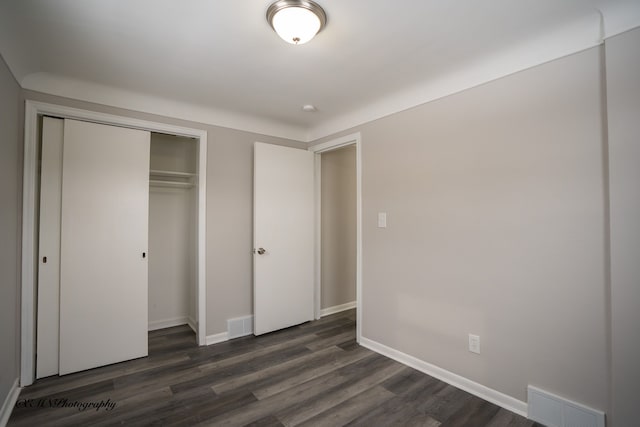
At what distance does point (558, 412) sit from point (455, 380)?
64 centimetres

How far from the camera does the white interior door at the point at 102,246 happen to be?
2457 mm

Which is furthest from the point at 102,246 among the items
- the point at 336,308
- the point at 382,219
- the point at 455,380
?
the point at 455,380

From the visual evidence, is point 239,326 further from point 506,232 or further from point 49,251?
point 506,232

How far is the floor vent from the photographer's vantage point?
65.7 inches

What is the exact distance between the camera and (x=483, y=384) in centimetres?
213

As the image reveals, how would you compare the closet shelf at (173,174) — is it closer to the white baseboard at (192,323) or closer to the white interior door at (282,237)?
the white interior door at (282,237)

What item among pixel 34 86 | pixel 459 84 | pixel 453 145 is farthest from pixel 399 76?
pixel 34 86

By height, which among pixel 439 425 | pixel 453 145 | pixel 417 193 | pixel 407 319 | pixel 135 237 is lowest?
pixel 439 425

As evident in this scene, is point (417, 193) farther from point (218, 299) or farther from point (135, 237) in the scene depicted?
point (135, 237)

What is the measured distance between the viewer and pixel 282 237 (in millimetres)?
3457

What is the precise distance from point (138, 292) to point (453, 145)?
3.00 m

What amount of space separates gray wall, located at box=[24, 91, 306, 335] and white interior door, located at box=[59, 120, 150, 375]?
23.3 inches

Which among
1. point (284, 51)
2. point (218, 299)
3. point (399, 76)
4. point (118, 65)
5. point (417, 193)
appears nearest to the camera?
point (284, 51)

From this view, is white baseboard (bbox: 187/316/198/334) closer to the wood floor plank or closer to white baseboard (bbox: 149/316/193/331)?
white baseboard (bbox: 149/316/193/331)
